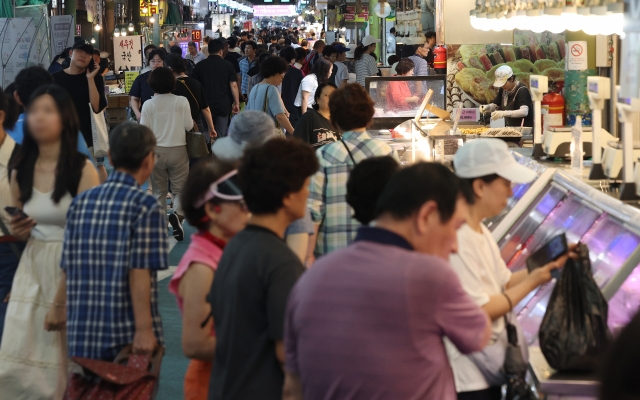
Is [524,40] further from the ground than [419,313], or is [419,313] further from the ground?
[524,40]

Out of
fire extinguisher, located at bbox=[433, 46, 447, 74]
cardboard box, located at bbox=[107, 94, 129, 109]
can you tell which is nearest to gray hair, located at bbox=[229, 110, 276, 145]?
fire extinguisher, located at bbox=[433, 46, 447, 74]

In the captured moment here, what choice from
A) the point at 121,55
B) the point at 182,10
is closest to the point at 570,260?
the point at 121,55

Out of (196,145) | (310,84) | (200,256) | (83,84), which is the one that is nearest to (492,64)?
(310,84)

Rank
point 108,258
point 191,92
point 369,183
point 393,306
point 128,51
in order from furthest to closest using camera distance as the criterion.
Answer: point 128,51 < point 191,92 < point 108,258 < point 369,183 < point 393,306

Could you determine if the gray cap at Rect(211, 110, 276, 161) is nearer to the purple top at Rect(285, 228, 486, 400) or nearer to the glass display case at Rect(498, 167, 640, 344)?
the glass display case at Rect(498, 167, 640, 344)

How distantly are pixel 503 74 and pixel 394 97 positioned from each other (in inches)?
60.3

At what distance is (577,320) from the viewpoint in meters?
3.16

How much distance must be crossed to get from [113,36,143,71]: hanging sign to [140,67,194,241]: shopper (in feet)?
31.5

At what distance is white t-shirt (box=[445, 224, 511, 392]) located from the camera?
3.07 metres

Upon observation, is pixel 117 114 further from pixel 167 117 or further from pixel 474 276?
pixel 474 276

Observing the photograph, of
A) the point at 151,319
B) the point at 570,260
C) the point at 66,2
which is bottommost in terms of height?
the point at 151,319

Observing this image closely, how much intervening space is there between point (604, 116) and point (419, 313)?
464 cm

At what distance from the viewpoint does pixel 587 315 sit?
10.3 feet

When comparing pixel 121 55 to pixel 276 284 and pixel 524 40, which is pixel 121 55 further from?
pixel 276 284
